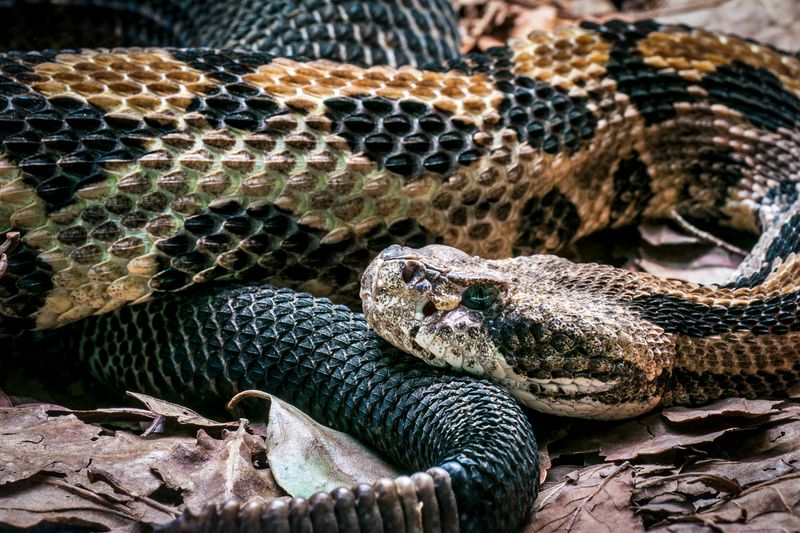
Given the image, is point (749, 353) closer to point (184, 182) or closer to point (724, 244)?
point (724, 244)

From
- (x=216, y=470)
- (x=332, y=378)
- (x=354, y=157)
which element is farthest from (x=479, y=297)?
(x=216, y=470)

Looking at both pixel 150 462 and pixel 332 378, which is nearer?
pixel 150 462

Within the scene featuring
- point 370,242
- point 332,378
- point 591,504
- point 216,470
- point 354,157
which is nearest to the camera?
point 591,504

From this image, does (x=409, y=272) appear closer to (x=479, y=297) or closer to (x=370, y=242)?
(x=479, y=297)

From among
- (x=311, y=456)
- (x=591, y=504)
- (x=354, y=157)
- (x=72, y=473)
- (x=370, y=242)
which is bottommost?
(x=72, y=473)

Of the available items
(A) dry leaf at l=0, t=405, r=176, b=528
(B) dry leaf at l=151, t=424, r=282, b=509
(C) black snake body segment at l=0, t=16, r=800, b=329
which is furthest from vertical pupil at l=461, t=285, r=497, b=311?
(A) dry leaf at l=0, t=405, r=176, b=528

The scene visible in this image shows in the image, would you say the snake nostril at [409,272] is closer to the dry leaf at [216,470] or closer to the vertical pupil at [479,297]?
the vertical pupil at [479,297]
